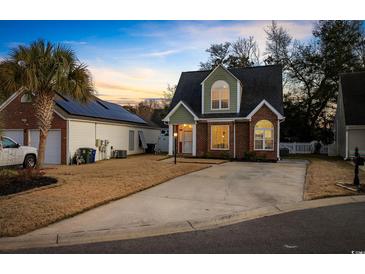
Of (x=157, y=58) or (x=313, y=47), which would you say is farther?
(x=313, y=47)

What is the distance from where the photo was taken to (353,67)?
97.0ft

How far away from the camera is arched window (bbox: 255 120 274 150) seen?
1958cm

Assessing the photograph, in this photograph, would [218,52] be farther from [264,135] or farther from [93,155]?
[93,155]

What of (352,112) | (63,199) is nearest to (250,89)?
(352,112)

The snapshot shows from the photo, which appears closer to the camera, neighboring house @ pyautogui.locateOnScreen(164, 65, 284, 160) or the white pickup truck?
the white pickup truck

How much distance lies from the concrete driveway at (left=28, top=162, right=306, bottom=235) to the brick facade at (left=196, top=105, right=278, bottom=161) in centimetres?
773

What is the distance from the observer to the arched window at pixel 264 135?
1958 cm

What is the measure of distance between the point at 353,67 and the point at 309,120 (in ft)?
21.9

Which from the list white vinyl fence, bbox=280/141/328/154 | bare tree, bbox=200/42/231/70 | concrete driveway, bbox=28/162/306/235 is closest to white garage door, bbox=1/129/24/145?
concrete driveway, bbox=28/162/306/235

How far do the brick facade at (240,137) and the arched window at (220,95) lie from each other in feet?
4.76

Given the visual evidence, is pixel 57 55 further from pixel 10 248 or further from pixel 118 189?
pixel 10 248

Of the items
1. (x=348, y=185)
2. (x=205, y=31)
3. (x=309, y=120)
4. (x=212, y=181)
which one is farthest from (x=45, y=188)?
(x=309, y=120)

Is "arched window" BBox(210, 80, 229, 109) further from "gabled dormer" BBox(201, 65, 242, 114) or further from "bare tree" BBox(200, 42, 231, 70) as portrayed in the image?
"bare tree" BBox(200, 42, 231, 70)

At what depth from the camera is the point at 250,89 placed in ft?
72.1
